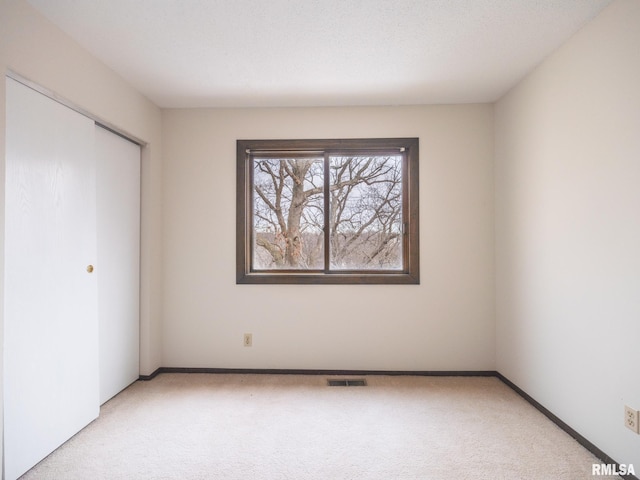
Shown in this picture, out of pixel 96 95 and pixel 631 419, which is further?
pixel 96 95

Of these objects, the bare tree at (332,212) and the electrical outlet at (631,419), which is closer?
the electrical outlet at (631,419)

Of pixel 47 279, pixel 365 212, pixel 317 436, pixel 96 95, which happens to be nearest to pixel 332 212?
pixel 365 212

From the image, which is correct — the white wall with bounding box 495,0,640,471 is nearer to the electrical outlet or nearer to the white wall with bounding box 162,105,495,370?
the electrical outlet

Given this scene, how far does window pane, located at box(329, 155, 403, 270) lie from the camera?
3195 mm

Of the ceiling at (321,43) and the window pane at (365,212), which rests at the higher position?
the ceiling at (321,43)

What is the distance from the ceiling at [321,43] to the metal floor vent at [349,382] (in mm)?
2486

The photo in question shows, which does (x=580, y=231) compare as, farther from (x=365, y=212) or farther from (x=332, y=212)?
(x=332, y=212)

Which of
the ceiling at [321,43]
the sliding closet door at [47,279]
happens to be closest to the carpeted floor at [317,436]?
the sliding closet door at [47,279]

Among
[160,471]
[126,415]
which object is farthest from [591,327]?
[126,415]

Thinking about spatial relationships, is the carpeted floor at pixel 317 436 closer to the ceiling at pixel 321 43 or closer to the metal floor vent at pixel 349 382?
the metal floor vent at pixel 349 382

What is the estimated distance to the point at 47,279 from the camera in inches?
76.2

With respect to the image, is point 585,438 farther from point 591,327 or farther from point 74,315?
point 74,315

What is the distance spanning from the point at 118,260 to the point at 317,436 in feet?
6.64

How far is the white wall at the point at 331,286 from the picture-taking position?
3.09 meters
